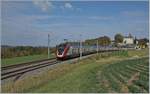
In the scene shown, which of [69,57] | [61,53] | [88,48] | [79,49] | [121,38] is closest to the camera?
[61,53]

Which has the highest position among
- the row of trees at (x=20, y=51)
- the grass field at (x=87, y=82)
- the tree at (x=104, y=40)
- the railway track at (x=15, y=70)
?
the tree at (x=104, y=40)

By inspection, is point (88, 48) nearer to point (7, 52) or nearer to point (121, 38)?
point (7, 52)

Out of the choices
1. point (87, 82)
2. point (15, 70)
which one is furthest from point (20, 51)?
point (87, 82)

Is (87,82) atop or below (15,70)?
atop

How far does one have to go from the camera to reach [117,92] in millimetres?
12570

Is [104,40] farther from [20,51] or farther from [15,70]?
[15,70]

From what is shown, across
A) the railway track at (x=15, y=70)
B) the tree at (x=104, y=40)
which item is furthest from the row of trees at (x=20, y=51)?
the tree at (x=104, y=40)

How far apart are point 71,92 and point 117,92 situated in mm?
1857

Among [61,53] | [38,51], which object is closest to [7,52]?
[61,53]

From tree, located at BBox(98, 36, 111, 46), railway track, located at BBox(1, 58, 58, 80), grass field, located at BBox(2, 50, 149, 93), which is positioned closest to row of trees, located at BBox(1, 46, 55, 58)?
railway track, located at BBox(1, 58, 58, 80)

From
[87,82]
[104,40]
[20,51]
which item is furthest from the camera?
[104,40]

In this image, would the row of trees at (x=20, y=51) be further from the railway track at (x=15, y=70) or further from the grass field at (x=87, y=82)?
the grass field at (x=87, y=82)

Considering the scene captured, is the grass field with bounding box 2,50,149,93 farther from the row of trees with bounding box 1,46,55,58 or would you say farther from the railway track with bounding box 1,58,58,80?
the row of trees with bounding box 1,46,55,58

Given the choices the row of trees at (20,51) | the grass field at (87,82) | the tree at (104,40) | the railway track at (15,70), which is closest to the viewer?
the grass field at (87,82)
